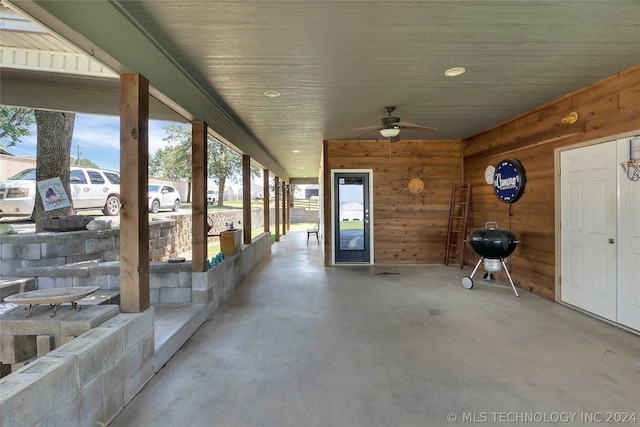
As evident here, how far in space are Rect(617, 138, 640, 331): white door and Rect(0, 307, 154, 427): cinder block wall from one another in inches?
178

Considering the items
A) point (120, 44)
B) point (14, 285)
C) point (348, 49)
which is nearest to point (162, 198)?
point (14, 285)

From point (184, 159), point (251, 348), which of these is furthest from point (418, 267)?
point (184, 159)

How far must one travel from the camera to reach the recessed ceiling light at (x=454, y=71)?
123 inches

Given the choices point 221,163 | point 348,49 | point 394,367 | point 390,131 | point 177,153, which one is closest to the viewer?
point 394,367

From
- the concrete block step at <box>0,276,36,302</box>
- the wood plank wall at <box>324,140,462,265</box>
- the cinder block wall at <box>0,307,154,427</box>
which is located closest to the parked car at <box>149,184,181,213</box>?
the concrete block step at <box>0,276,36,302</box>

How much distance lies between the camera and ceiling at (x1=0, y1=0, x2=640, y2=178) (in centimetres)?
209

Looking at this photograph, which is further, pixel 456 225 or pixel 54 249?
pixel 456 225

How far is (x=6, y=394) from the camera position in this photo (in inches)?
48.3

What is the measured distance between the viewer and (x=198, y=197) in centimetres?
357

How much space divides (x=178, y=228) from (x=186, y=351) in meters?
4.67

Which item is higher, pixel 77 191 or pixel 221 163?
pixel 221 163

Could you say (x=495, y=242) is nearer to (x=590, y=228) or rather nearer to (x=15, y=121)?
(x=590, y=228)

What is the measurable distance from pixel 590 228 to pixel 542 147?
1.33 m

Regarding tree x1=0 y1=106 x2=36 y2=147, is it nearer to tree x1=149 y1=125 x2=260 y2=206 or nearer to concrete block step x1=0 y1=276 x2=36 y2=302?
concrete block step x1=0 y1=276 x2=36 y2=302
